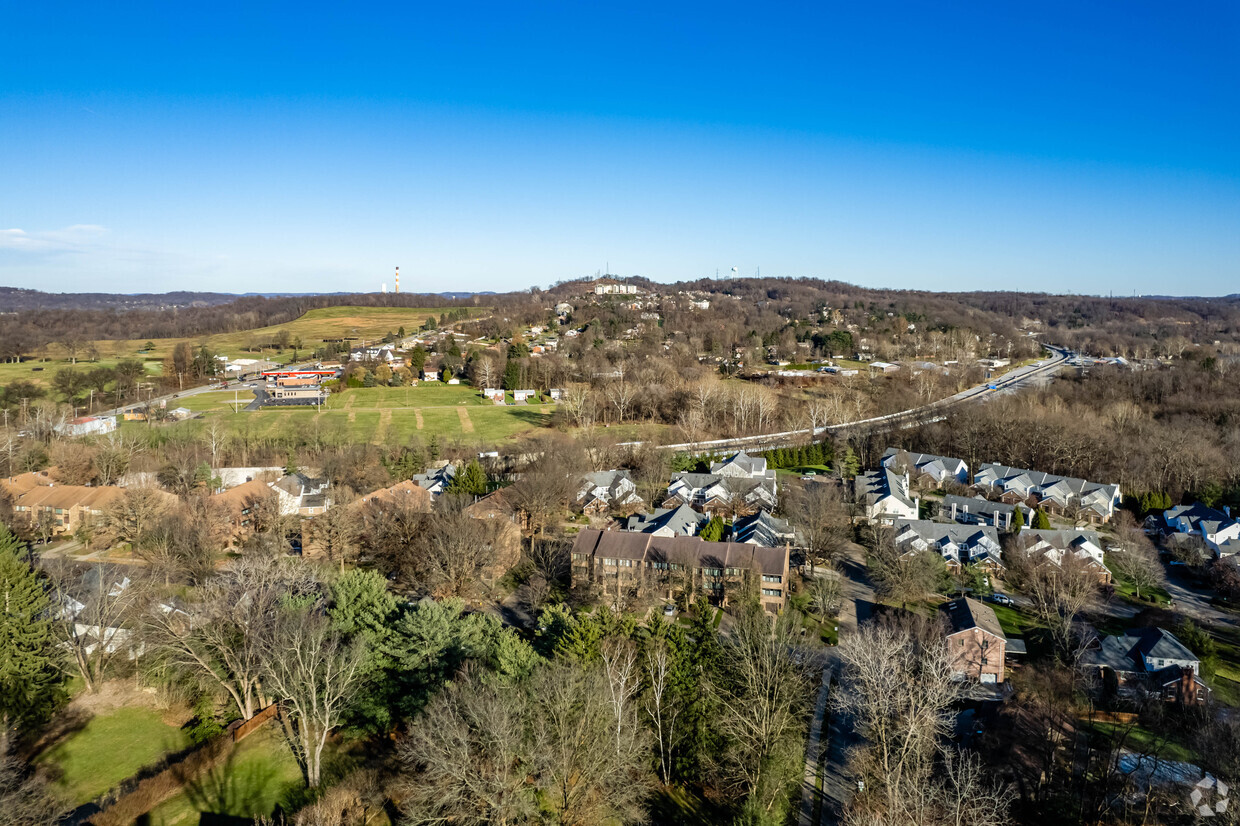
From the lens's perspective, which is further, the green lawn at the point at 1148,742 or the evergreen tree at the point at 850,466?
the evergreen tree at the point at 850,466

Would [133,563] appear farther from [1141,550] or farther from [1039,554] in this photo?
[1141,550]

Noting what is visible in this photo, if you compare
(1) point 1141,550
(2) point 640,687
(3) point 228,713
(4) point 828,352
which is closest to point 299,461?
(3) point 228,713

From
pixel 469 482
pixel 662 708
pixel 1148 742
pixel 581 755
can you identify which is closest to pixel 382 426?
pixel 469 482

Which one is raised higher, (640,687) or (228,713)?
(640,687)

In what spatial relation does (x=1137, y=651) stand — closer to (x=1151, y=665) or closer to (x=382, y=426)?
(x=1151, y=665)

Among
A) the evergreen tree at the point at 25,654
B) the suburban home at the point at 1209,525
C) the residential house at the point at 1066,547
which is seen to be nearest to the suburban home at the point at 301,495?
the evergreen tree at the point at 25,654

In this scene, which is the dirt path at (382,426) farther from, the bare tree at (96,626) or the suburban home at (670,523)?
the bare tree at (96,626)
